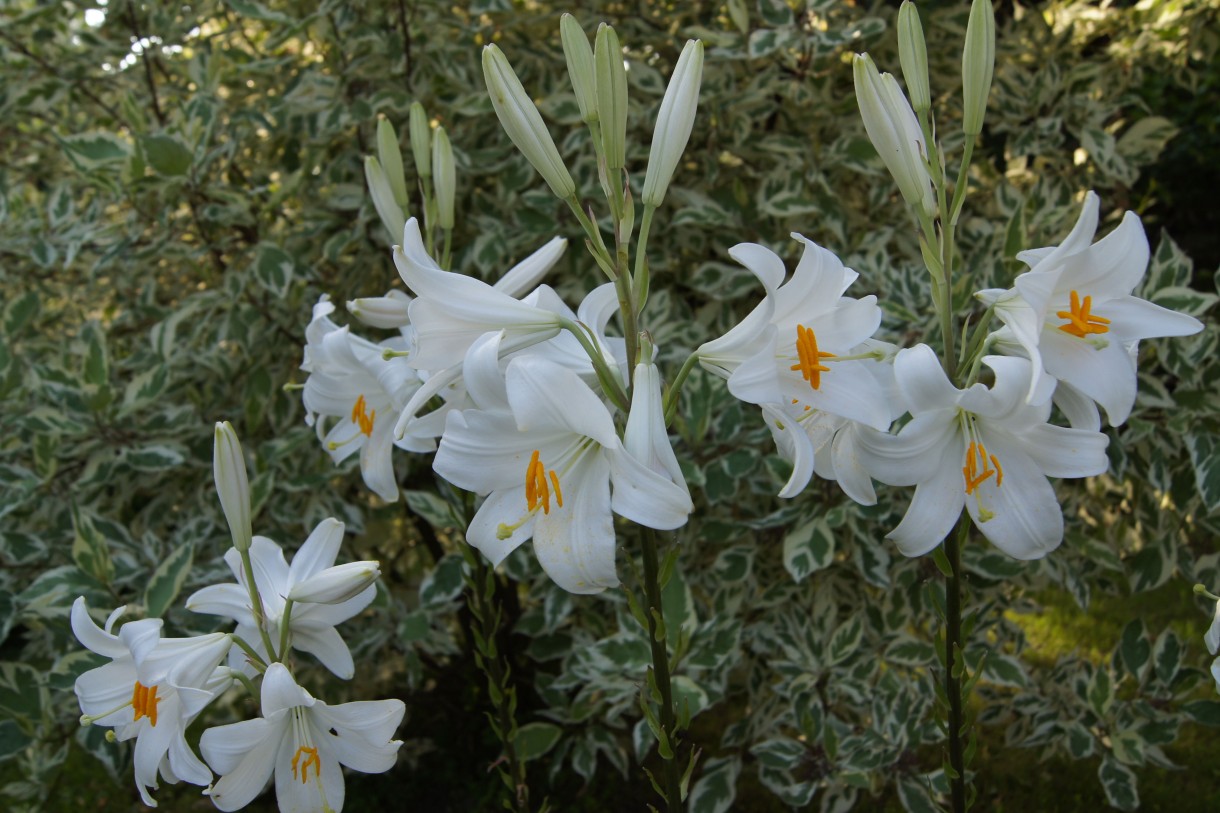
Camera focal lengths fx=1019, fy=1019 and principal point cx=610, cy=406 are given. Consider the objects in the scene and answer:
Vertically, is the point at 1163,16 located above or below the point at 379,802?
above

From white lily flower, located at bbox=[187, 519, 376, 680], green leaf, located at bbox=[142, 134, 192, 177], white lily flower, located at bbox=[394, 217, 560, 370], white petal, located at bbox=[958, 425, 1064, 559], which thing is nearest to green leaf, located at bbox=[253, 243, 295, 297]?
green leaf, located at bbox=[142, 134, 192, 177]

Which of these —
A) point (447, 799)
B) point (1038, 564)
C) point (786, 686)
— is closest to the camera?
point (786, 686)

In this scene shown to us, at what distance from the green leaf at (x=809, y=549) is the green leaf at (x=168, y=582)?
1313 mm

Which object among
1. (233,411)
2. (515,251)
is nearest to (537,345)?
(515,251)

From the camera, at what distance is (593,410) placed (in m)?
1.11

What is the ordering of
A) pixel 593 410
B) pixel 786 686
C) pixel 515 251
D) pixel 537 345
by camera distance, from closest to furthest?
pixel 593 410 < pixel 537 345 < pixel 786 686 < pixel 515 251

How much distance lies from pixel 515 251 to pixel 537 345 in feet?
5.57

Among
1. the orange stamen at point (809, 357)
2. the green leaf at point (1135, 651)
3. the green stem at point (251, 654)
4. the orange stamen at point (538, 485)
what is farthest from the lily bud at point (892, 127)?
the green leaf at point (1135, 651)

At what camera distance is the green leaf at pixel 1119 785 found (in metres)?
2.42

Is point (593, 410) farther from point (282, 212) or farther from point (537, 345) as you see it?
point (282, 212)

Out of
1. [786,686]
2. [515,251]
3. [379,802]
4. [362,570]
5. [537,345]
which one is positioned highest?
[537,345]

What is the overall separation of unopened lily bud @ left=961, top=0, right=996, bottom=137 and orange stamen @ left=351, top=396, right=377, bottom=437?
3.36 ft

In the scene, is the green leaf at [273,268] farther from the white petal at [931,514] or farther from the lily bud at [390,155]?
the white petal at [931,514]

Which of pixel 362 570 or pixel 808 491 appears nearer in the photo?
pixel 362 570
